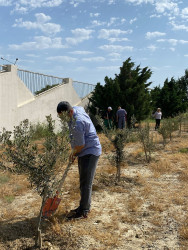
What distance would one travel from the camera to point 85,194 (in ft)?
11.6

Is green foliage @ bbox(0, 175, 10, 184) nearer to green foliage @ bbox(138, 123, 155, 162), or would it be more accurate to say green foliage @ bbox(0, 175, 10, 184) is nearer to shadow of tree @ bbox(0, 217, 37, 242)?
shadow of tree @ bbox(0, 217, 37, 242)

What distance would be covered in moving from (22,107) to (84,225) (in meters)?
7.99

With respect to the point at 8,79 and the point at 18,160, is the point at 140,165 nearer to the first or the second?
the point at 18,160

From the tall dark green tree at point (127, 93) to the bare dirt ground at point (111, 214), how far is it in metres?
9.49

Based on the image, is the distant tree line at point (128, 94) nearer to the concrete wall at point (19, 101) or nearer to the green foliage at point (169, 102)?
the concrete wall at point (19, 101)

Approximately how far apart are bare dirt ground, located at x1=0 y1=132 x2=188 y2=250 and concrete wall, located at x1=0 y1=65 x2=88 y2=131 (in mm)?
4536

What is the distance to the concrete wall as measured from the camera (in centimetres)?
962

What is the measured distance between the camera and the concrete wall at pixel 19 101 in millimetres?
9625

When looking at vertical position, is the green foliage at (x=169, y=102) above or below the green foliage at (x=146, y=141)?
above

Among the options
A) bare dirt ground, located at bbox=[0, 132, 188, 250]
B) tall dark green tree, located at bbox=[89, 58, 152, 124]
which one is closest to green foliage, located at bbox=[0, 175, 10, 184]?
bare dirt ground, located at bbox=[0, 132, 188, 250]

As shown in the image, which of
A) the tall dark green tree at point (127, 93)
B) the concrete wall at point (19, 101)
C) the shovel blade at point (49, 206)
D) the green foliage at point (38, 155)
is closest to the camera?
the green foliage at point (38, 155)

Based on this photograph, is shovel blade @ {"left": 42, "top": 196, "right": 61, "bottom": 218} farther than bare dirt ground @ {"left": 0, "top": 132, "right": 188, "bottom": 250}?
Yes

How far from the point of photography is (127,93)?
1528 cm

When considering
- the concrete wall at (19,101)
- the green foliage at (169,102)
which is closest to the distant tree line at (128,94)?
the concrete wall at (19,101)
